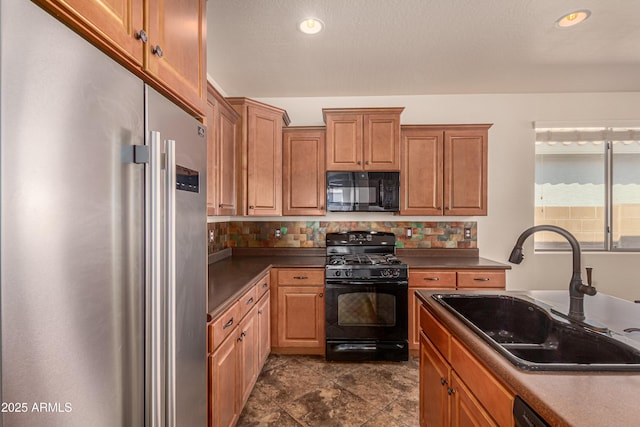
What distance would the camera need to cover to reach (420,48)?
7.81 ft

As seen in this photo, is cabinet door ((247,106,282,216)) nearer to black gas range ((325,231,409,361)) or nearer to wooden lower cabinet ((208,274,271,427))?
wooden lower cabinet ((208,274,271,427))

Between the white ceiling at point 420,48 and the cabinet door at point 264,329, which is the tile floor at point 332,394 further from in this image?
the white ceiling at point 420,48

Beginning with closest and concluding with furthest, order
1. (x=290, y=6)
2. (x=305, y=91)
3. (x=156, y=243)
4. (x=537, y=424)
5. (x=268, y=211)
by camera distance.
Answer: (x=537, y=424) < (x=156, y=243) < (x=290, y=6) < (x=268, y=211) < (x=305, y=91)

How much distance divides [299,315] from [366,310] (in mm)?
624

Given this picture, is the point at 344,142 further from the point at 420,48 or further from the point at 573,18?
the point at 573,18

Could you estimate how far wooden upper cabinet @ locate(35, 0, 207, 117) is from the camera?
26.9 inches

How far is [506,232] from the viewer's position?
132 inches

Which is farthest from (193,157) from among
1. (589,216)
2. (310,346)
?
(589,216)

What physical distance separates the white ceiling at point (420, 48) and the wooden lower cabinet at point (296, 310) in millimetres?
1884

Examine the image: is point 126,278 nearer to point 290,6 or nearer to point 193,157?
point 193,157

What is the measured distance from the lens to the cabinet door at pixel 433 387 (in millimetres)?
1303

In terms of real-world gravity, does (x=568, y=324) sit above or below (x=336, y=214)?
below

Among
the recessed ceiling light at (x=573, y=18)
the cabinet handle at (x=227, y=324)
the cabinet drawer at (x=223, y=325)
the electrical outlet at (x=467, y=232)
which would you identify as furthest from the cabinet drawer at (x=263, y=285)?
the recessed ceiling light at (x=573, y=18)

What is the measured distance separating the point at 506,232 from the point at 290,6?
3134 mm
